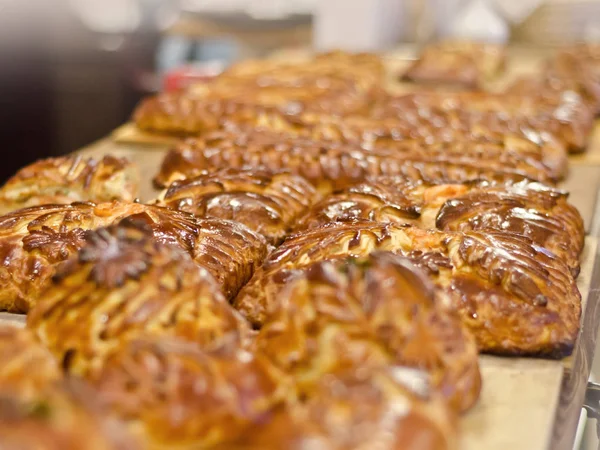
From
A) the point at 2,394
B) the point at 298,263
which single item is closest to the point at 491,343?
the point at 298,263

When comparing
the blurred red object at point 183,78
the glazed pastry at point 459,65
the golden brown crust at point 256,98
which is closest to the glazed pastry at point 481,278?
the golden brown crust at point 256,98

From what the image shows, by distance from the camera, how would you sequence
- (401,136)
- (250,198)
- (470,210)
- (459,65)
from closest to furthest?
(470,210) < (250,198) < (401,136) < (459,65)

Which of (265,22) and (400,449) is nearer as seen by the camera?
(400,449)

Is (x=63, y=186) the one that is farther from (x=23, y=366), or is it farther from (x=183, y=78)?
(x=183, y=78)

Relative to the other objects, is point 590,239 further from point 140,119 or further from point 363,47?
point 363,47

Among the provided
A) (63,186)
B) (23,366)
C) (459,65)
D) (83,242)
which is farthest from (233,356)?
(459,65)

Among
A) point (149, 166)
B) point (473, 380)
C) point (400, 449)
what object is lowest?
point (149, 166)
